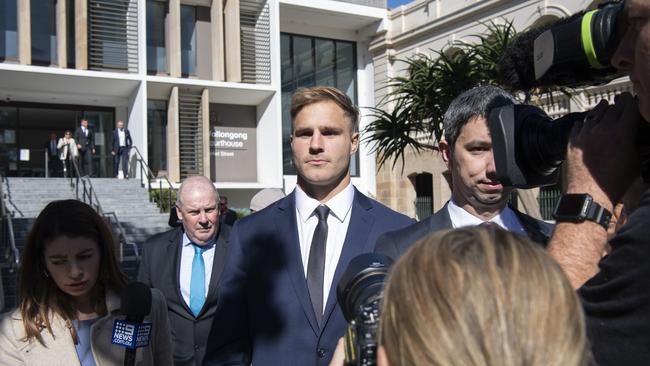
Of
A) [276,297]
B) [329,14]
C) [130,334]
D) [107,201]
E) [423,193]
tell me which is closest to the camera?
[130,334]

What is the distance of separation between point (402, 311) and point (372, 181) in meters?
26.1

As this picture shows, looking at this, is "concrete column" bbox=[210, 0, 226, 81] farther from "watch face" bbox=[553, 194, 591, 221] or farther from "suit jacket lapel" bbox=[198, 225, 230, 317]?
"watch face" bbox=[553, 194, 591, 221]

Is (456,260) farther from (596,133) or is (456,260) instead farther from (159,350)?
(159,350)

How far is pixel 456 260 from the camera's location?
995mm

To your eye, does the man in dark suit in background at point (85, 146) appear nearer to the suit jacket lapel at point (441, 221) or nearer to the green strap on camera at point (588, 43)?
the suit jacket lapel at point (441, 221)

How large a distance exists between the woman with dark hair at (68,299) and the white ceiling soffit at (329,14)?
21851 mm

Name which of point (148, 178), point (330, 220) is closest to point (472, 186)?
point (330, 220)

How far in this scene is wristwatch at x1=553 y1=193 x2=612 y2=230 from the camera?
4.72 ft

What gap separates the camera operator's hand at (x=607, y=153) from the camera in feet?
4.69

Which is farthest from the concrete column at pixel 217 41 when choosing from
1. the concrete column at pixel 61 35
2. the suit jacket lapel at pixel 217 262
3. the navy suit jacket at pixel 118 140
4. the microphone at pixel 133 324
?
the microphone at pixel 133 324

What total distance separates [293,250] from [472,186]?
834 millimetres

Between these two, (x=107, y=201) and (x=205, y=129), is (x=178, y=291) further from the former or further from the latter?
(x=205, y=129)

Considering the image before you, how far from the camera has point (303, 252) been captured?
2.79 m

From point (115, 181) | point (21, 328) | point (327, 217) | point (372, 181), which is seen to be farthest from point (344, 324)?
point (372, 181)
